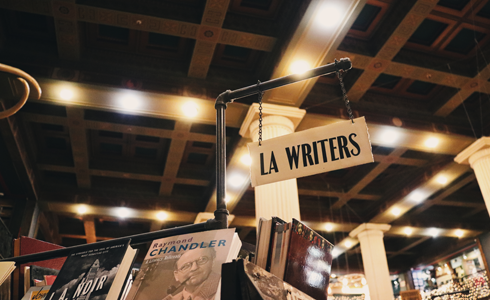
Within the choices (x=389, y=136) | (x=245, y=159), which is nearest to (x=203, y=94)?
(x=245, y=159)

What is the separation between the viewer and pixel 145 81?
23.7 ft

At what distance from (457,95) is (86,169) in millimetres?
9634

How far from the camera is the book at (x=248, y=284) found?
958 mm

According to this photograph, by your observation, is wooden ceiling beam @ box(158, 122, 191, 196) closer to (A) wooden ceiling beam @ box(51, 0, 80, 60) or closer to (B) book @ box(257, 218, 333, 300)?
(A) wooden ceiling beam @ box(51, 0, 80, 60)

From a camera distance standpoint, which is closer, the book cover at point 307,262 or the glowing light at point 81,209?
the book cover at point 307,262

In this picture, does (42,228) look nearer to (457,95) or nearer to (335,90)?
(335,90)

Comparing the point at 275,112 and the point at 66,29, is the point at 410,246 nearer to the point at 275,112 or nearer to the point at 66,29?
the point at 275,112

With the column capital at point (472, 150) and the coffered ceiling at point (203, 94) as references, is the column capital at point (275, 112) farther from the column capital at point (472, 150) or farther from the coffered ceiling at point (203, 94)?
the column capital at point (472, 150)

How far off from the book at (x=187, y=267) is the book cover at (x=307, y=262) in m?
0.18

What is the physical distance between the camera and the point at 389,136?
8766mm

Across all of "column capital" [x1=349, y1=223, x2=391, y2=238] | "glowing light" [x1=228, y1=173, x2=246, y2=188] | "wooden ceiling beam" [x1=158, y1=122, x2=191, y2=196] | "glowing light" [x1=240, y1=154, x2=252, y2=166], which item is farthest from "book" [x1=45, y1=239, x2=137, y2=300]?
"column capital" [x1=349, y1=223, x2=391, y2=238]

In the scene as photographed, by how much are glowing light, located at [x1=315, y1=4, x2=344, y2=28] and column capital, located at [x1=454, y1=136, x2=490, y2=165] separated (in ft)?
17.8

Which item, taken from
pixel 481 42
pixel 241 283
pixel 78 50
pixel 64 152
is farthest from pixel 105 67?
pixel 481 42

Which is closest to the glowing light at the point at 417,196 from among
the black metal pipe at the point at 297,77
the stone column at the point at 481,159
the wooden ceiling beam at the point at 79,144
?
the stone column at the point at 481,159
